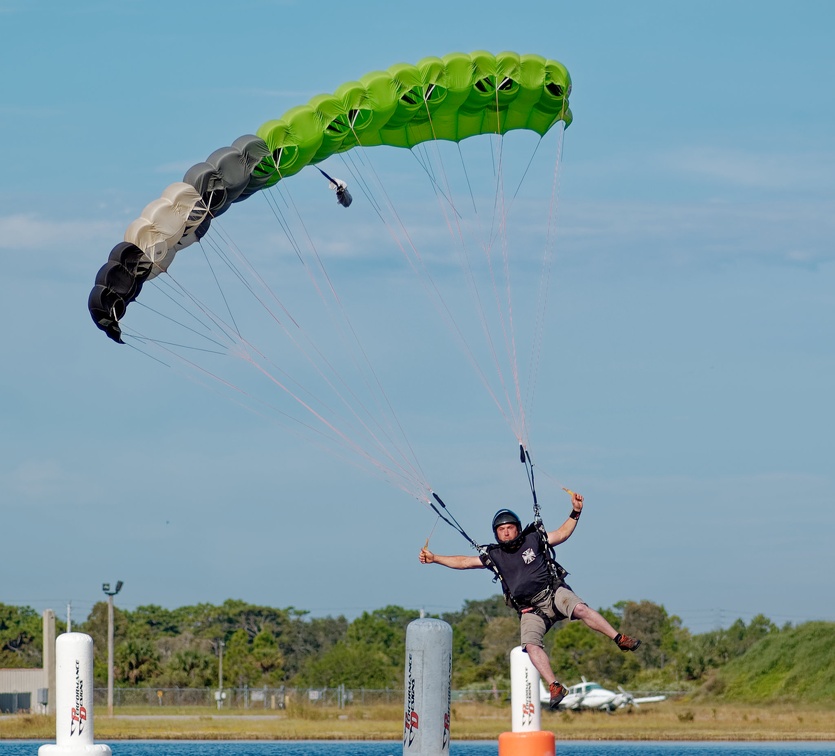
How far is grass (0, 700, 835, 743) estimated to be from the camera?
42.0m

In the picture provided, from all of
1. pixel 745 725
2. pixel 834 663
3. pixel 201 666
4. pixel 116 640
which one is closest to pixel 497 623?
pixel 116 640

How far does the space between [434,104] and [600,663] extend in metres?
48.5

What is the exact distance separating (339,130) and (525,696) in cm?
719

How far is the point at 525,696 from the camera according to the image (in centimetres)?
1585

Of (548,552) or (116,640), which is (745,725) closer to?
(548,552)

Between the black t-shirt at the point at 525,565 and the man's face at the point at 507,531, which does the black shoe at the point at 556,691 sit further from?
the man's face at the point at 507,531

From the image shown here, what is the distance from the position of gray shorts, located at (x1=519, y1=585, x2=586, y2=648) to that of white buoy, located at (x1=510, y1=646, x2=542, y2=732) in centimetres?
94

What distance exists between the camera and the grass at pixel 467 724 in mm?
42031

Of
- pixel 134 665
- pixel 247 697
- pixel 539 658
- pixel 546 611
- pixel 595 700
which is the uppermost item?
pixel 546 611

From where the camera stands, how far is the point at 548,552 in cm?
1496

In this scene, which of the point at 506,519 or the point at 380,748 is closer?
the point at 506,519

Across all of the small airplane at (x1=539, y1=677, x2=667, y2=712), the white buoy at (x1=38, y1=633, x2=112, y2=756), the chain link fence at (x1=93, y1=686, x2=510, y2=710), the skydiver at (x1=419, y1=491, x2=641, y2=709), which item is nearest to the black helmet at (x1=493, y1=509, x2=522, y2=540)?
the skydiver at (x1=419, y1=491, x2=641, y2=709)

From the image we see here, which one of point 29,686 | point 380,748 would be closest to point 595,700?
point 380,748

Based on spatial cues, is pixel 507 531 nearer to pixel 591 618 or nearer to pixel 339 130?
pixel 591 618
